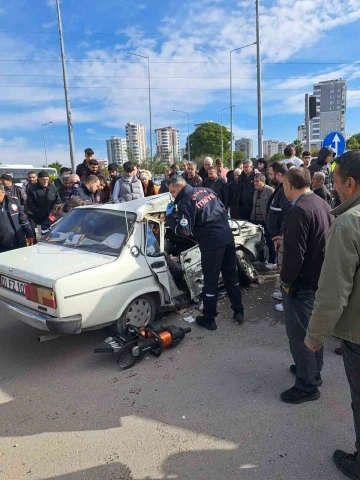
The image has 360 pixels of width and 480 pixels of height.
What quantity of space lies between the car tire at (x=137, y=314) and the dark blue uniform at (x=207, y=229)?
0.67 meters

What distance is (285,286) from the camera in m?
2.91

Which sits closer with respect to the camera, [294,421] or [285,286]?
[294,421]

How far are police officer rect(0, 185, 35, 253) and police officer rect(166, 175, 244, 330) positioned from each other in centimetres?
292

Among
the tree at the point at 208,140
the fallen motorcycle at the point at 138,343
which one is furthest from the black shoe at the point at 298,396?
the tree at the point at 208,140

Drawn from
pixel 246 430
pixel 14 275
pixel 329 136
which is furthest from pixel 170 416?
pixel 329 136

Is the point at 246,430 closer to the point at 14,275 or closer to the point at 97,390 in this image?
the point at 97,390

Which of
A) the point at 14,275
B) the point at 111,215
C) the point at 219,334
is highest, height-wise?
the point at 111,215

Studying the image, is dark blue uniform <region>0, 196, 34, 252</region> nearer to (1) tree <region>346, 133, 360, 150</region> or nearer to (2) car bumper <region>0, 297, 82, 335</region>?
(2) car bumper <region>0, 297, 82, 335</region>

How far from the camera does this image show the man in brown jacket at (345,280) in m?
1.80

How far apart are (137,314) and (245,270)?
2130 mm

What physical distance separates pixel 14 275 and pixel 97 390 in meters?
1.46

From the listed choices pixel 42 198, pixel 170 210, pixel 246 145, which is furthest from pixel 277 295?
pixel 246 145

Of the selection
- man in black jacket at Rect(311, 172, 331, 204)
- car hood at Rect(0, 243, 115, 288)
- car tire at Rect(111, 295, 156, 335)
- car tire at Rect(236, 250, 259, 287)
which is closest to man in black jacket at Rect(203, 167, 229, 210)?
car tire at Rect(236, 250, 259, 287)

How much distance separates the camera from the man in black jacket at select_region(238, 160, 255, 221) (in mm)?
7295
